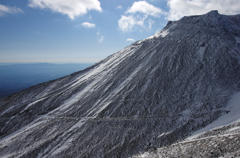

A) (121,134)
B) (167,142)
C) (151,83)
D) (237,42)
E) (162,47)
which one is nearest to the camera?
(167,142)

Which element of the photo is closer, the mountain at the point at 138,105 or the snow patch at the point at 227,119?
the snow patch at the point at 227,119

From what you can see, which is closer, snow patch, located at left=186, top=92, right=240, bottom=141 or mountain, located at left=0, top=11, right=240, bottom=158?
snow patch, located at left=186, top=92, right=240, bottom=141

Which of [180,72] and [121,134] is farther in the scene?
[180,72]

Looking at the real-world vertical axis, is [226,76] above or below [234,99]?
above

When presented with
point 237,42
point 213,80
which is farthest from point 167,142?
point 237,42

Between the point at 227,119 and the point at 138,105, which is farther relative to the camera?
the point at 138,105

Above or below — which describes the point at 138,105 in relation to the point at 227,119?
above

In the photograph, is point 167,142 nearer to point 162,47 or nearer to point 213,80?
point 213,80

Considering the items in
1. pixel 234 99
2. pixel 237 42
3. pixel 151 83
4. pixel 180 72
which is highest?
pixel 237 42
